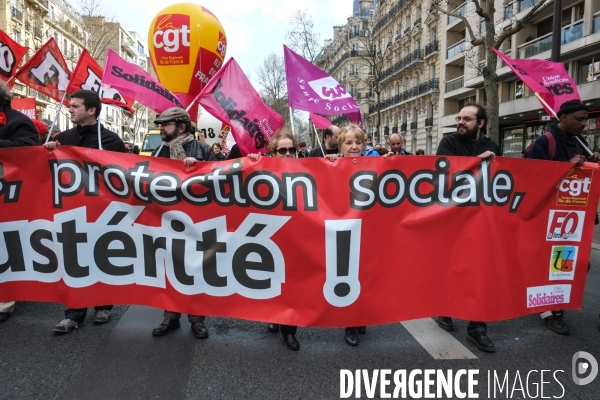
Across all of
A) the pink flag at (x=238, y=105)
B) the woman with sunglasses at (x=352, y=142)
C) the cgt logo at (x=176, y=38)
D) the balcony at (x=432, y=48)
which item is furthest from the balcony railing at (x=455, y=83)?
the woman with sunglasses at (x=352, y=142)

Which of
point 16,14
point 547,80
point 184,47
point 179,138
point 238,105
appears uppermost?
point 16,14

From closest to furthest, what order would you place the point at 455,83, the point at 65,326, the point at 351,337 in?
the point at 351,337
the point at 65,326
the point at 455,83

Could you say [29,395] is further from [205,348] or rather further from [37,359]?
[205,348]

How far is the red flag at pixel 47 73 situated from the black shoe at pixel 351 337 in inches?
179

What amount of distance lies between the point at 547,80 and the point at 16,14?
50.7m

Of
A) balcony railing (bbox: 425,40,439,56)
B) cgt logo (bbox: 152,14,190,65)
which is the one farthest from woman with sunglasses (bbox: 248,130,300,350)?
balcony railing (bbox: 425,40,439,56)

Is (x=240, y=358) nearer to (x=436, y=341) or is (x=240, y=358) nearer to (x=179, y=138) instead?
(x=436, y=341)

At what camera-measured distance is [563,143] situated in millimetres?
4254

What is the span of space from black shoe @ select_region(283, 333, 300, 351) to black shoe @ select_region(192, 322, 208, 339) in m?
0.66

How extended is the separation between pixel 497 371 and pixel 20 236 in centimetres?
381

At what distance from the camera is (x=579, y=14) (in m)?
22.1

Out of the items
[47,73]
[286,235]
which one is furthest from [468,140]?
[47,73]

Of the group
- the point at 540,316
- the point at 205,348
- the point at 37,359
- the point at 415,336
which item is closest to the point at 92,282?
the point at 37,359

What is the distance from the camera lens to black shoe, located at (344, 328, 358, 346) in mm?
3683
